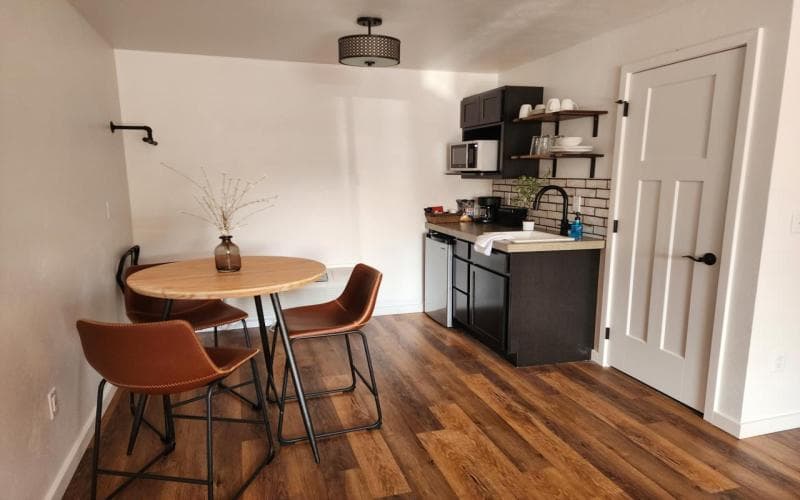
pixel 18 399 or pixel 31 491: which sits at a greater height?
pixel 18 399

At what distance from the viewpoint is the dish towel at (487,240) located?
340cm

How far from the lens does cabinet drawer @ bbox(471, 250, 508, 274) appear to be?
3.36 meters

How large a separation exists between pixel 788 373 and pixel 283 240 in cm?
371

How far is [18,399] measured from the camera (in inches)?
68.9

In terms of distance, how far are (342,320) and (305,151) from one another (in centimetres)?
223

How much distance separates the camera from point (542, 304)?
3393 millimetres

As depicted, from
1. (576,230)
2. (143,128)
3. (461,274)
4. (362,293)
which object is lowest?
(461,274)

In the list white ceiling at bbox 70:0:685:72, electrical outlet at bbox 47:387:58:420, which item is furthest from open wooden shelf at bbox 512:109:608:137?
electrical outlet at bbox 47:387:58:420

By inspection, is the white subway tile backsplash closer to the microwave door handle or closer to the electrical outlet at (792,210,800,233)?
the microwave door handle

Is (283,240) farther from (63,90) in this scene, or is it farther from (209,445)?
(209,445)

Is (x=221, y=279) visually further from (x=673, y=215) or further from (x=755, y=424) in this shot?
(x=755, y=424)

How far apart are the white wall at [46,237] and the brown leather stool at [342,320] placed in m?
1.01

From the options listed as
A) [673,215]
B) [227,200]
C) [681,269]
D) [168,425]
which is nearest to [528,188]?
[673,215]

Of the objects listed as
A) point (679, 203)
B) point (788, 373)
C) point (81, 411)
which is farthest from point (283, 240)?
point (788, 373)
